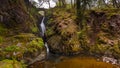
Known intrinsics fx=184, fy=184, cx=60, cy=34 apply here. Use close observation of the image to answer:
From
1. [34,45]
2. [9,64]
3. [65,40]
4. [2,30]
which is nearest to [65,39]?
[65,40]

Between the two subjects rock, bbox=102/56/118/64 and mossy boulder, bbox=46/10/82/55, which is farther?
mossy boulder, bbox=46/10/82/55

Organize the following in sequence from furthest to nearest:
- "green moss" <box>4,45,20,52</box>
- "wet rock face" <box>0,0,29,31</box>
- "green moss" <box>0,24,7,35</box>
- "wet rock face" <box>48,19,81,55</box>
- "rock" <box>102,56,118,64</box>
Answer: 1. "wet rock face" <box>48,19,81,55</box>
2. "wet rock face" <box>0,0,29,31</box>
3. "green moss" <box>0,24,7,35</box>
4. "rock" <box>102,56,118,64</box>
5. "green moss" <box>4,45,20,52</box>

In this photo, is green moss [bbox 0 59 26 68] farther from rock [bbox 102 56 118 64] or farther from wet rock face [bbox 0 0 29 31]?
rock [bbox 102 56 118 64]

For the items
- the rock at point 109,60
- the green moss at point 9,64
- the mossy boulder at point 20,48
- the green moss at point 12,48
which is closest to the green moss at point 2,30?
the mossy boulder at point 20,48

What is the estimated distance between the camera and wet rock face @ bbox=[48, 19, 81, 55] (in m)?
23.5

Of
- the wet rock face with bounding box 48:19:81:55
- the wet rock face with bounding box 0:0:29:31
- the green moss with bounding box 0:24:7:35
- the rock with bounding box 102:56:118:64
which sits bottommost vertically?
the rock with bounding box 102:56:118:64

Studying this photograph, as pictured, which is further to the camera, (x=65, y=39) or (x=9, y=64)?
(x=65, y=39)

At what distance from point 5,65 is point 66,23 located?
14963 mm

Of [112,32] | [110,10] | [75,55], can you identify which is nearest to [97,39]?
[112,32]

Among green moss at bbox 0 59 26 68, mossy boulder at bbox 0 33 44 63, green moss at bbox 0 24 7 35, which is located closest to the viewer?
green moss at bbox 0 59 26 68

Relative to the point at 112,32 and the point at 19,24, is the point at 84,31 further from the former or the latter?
the point at 19,24

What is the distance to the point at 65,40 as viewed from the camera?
2406 cm

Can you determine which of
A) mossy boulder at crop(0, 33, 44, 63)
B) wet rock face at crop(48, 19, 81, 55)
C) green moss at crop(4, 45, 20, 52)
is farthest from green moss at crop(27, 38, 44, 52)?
wet rock face at crop(48, 19, 81, 55)

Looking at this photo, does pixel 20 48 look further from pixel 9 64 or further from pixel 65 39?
pixel 65 39
